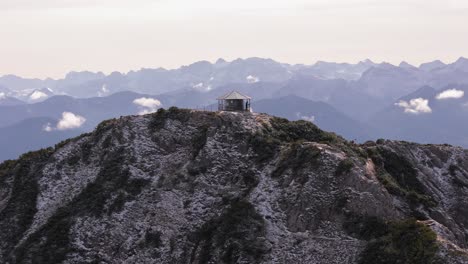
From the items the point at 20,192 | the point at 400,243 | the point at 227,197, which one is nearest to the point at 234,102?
the point at 227,197

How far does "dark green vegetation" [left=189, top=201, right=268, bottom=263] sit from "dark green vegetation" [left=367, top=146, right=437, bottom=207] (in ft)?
67.5

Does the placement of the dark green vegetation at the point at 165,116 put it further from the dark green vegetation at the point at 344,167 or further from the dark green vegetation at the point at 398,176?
the dark green vegetation at the point at 398,176

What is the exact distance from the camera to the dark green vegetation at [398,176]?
8506cm

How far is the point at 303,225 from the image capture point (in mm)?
78250

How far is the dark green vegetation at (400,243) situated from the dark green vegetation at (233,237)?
1361 cm

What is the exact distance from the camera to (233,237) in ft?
257

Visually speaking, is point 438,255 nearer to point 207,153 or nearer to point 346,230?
point 346,230

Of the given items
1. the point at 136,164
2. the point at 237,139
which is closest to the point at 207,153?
the point at 237,139

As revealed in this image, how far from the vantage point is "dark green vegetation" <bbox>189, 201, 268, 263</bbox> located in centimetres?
7638

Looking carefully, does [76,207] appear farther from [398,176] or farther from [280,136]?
[398,176]

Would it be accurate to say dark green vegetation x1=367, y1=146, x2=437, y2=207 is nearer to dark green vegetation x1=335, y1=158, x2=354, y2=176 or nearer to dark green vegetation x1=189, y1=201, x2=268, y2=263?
dark green vegetation x1=335, y1=158, x2=354, y2=176

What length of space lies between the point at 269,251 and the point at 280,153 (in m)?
18.1

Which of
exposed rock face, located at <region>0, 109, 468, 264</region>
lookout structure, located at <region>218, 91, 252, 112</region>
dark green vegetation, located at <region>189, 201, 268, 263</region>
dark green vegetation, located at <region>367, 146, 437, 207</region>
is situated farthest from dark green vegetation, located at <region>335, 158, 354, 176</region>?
lookout structure, located at <region>218, 91, 252, 112</region>

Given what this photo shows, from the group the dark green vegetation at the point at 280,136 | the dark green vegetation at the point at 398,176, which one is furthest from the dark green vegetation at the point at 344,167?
the dark green vegetation at the point at 280,136
